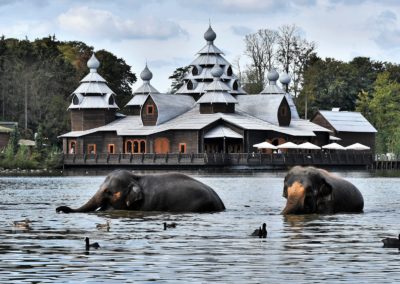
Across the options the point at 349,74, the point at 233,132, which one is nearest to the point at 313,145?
the point at 233,132

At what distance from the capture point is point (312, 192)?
30.4m

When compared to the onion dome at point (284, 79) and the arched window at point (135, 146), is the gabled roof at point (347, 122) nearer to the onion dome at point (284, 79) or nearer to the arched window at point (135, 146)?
the onion dome at point (284, 79)

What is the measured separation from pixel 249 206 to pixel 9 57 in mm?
106641

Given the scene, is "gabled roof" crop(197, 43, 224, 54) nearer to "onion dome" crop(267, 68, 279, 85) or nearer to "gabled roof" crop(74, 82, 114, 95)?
"onion dome" crop(267, 68, 279, 85)

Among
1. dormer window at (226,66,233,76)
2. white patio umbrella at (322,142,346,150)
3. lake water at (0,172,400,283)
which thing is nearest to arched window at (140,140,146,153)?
dormer window at (226,66,233,76)

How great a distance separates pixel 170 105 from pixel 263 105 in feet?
29.8

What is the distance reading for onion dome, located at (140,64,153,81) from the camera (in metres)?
129

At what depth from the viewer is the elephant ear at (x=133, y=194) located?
102ft

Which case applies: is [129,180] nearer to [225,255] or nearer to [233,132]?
[225,255]

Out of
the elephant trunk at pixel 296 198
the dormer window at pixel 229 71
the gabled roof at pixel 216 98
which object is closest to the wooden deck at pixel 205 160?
the gabled roof at pixel 216 98

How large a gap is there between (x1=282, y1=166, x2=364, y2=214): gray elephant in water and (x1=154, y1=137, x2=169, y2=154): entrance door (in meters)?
81.9

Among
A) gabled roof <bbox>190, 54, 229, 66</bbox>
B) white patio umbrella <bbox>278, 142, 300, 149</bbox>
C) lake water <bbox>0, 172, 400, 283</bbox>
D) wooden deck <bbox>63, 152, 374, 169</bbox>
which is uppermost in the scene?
gabled roof <bbox>190, 54, 229, 66</bbox>

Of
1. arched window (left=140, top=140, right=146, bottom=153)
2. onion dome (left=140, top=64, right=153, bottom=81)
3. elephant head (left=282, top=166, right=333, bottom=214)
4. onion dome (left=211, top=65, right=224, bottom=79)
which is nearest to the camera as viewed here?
elephant head (left=282, top=166, right=333, bottom=214)

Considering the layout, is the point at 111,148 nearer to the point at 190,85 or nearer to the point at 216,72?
the point at 190,85
